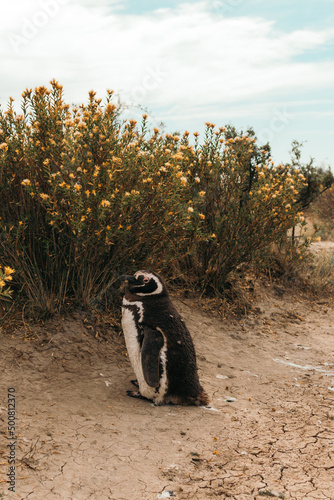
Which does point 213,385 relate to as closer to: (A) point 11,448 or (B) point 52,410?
(B) point 52,410

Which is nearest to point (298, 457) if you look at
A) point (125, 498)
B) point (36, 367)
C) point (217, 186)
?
point (125, 498)

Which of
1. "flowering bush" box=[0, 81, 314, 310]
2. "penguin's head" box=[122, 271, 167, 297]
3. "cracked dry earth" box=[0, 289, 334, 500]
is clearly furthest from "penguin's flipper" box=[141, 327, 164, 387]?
"flowering bush" box=[0, 81, 314, 310]

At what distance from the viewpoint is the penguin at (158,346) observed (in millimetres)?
4289

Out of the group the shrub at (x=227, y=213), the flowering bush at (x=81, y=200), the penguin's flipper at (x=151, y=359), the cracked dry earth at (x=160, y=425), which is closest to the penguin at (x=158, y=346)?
the penguin's flipper at (x=151, y=359)

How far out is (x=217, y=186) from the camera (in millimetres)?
7535

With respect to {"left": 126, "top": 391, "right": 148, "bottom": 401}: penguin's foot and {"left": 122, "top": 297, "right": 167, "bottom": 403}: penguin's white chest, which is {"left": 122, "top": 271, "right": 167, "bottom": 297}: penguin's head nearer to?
{"left": 122, "top": 297, "right": 167, "bottom": 403}: penguin's white chest

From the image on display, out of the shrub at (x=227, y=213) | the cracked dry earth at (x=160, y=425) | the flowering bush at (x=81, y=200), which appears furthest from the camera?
the shrub at (x=227, y=213)

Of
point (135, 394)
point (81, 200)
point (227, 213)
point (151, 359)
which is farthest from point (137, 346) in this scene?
point (227, 213)

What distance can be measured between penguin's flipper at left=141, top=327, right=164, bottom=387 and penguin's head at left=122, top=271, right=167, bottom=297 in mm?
420

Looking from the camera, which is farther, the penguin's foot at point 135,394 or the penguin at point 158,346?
the penguin's foot at point 135,394

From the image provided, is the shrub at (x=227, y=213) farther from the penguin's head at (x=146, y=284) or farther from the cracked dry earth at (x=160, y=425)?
the penguin's head at (x=146, y=284)

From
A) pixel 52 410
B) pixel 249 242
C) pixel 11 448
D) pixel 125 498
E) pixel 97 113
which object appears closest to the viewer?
pixel 125 498

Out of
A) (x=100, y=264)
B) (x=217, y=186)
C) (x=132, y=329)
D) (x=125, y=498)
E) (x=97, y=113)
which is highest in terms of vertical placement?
(x=97, y=113)

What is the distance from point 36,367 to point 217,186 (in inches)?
157
